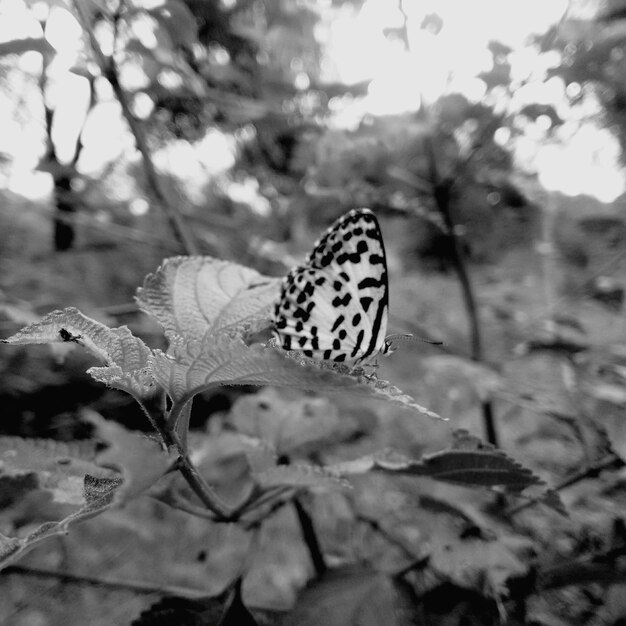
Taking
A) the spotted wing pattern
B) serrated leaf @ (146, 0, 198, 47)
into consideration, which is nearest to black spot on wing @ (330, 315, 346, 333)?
the spotted wing pattern

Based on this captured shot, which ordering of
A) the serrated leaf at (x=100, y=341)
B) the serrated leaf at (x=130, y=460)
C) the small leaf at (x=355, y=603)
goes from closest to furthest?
the serrated leaf at (x=130, y=460), the serrated leaf at (x=100, y=341), the small leaf at (x=355, y=603)

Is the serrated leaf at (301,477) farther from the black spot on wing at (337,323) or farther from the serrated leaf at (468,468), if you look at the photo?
the black spot on wing at (337,323)

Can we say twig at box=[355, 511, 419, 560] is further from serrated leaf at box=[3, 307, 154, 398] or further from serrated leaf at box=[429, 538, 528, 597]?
serrated leaf at box=[3, 307, 154, 398]

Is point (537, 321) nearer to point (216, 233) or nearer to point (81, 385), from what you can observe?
point (216, 233)

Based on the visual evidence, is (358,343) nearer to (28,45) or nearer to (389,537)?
(389,537)

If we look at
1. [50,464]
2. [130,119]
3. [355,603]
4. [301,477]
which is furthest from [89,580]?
[130,119]

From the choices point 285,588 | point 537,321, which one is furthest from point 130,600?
point 537,321

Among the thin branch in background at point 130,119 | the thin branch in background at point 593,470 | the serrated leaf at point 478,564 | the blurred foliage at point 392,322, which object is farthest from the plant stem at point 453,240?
the thin branch in background at point 130,119

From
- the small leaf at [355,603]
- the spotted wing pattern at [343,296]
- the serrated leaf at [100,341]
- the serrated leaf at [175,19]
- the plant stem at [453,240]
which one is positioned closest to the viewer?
the serrated leaf at [100,341]
